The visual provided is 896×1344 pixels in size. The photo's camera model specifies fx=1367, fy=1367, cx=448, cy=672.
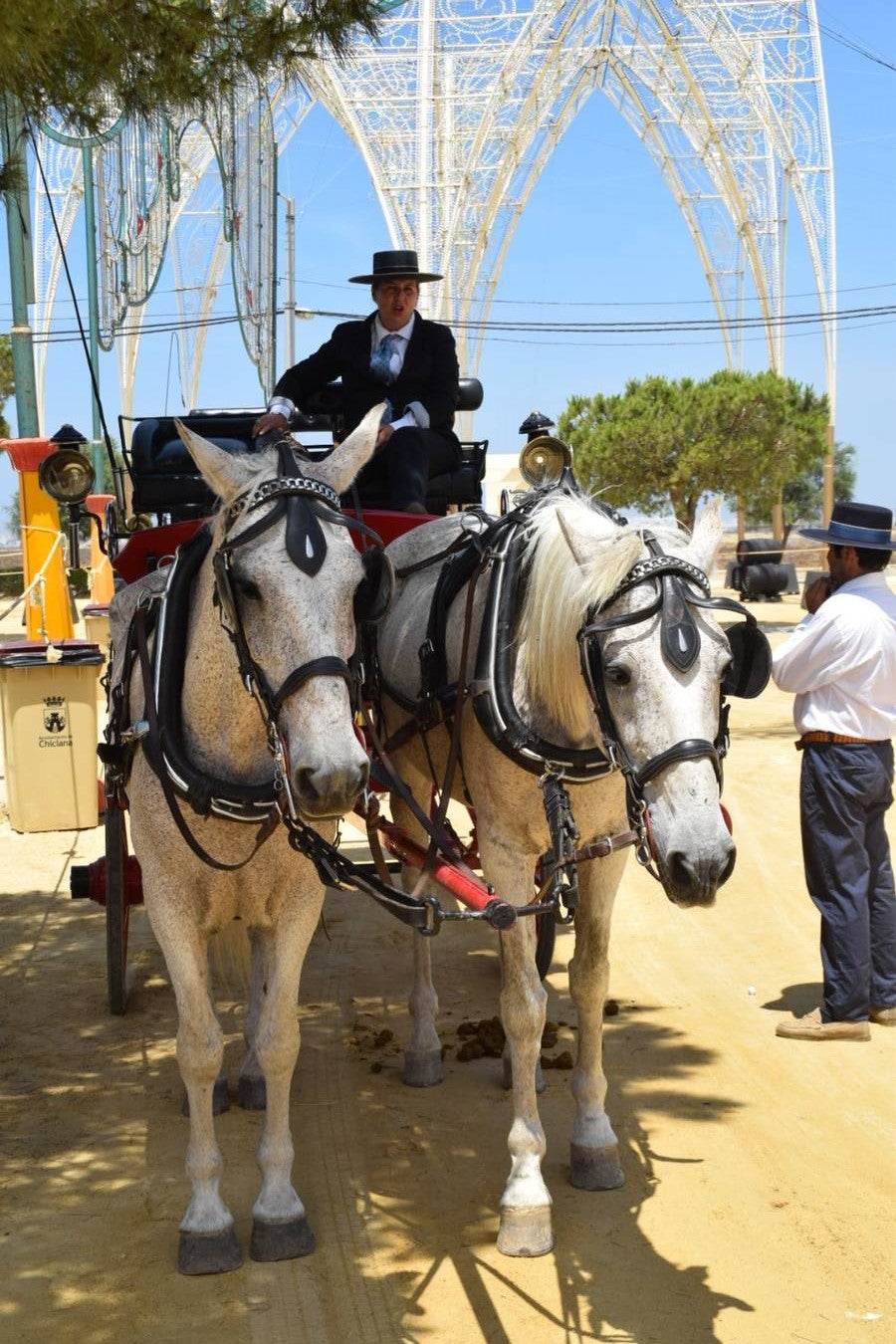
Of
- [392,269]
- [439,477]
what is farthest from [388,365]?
[439,477]

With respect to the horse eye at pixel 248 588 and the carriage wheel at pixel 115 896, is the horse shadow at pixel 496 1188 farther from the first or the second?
the horse eye at pixel 248 588

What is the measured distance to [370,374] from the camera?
5.94 meters

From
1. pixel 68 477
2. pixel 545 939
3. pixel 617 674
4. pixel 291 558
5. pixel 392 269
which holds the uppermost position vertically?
pixel 392 269

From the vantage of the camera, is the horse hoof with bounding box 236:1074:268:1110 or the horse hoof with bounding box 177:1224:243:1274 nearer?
the horse hoof with bounding box 177:1224:243:1274

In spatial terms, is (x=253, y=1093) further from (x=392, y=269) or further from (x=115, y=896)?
(x=392, y=269)

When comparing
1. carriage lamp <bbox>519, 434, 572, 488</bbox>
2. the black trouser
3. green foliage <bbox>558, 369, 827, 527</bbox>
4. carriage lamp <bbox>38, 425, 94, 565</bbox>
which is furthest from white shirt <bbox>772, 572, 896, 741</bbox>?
green foliage <bbox>558, 369, 827, 527</bbox>

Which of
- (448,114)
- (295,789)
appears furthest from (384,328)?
(448,114)

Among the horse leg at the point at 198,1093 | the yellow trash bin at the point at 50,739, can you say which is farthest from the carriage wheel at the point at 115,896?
the yellow trash bin at the point at 50,739

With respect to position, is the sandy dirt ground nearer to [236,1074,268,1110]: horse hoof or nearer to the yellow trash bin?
[236,1074,268,1110]: horse hoof

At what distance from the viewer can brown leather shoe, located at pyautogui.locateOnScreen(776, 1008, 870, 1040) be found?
5.74 m

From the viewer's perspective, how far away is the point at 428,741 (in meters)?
5.00

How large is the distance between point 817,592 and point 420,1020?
242 cm

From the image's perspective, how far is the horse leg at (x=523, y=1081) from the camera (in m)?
4.07

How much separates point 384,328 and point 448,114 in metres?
28.1
